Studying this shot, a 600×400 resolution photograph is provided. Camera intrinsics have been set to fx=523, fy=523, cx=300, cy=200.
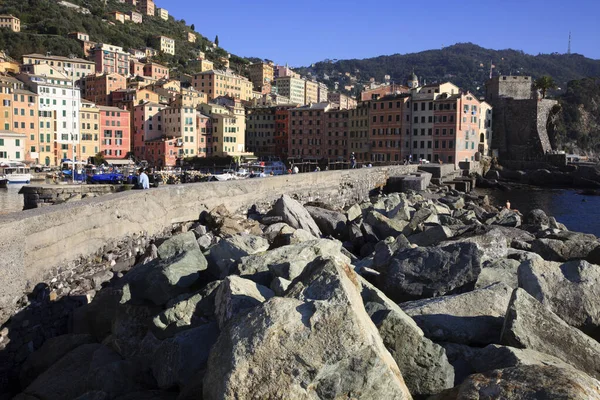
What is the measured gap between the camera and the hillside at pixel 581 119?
118 meters

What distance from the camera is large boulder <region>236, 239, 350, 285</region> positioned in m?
6.83

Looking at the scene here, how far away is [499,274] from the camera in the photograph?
8680 mm

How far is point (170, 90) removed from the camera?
108 m

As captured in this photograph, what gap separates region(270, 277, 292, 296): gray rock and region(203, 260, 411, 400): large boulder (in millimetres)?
1450

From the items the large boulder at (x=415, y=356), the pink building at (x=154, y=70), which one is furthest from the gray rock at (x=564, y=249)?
the pink building at (x=154, y=70)

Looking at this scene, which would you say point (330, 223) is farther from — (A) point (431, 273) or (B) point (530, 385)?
(B) point (530, 385)

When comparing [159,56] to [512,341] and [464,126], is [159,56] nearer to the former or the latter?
[464,126]

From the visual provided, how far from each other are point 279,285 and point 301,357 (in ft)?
6.51

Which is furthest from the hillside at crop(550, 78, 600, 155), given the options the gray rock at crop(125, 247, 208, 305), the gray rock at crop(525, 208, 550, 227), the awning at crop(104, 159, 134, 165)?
the gray rock at crop(125, 247, 208, 305)

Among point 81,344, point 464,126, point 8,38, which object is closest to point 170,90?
point 8,38

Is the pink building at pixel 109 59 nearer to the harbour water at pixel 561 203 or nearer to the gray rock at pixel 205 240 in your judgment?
the harbour water at pixel 561 203

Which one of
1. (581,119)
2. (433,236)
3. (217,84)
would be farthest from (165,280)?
(581,119)

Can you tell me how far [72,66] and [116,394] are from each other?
12009cm

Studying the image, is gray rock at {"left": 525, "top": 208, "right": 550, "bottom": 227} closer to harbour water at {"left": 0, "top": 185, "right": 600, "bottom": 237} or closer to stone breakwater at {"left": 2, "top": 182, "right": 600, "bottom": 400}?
harbour water at {"left": 0, "top": 185, "right": 600, "bottom": 237}
